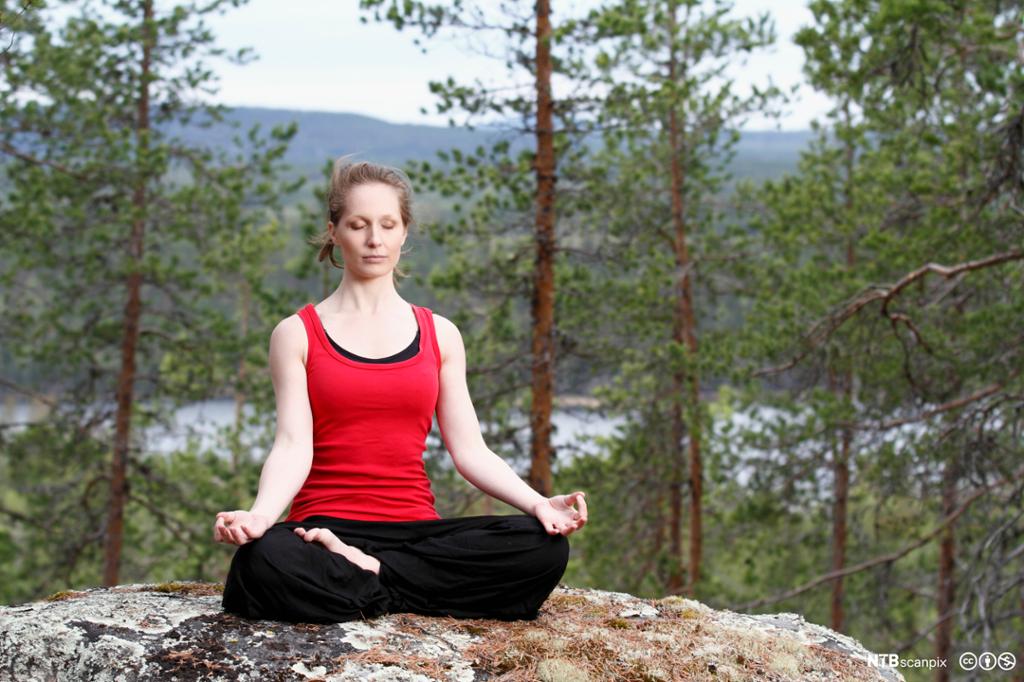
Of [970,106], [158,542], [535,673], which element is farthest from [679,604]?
[158,542]

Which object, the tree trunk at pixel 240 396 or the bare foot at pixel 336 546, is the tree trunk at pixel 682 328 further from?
the bare foot at pixel 336 546

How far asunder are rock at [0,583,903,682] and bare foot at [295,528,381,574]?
205mm

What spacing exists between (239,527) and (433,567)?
0.73 metres

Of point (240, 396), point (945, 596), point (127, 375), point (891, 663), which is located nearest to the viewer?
point (891, 663)

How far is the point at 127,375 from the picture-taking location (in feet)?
44.8

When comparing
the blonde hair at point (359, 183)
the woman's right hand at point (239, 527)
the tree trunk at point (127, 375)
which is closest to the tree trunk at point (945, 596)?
the tree trunk at point (127, 375)

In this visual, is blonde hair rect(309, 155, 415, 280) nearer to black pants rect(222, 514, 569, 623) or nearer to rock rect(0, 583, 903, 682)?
black pants rect(222, 514, 569, 623)

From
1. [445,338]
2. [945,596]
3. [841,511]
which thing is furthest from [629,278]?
[445,338]

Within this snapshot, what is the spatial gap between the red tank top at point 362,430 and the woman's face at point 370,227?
27cm

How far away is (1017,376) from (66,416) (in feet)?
35.9

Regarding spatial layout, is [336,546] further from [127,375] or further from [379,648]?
[127,375]

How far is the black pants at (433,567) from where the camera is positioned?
3717 millimetres

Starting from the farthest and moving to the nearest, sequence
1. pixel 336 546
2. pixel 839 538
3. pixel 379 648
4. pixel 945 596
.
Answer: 1. pixel 839 538
2. pixel 945 596
3. pixel 336 546
4. pixel 379 648

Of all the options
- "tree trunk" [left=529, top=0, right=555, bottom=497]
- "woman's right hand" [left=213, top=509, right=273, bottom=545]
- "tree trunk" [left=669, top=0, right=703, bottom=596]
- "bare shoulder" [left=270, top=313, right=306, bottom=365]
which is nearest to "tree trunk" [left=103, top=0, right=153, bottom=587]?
"tree trunk" [left=529, top=0, right=555, bottom=497]
